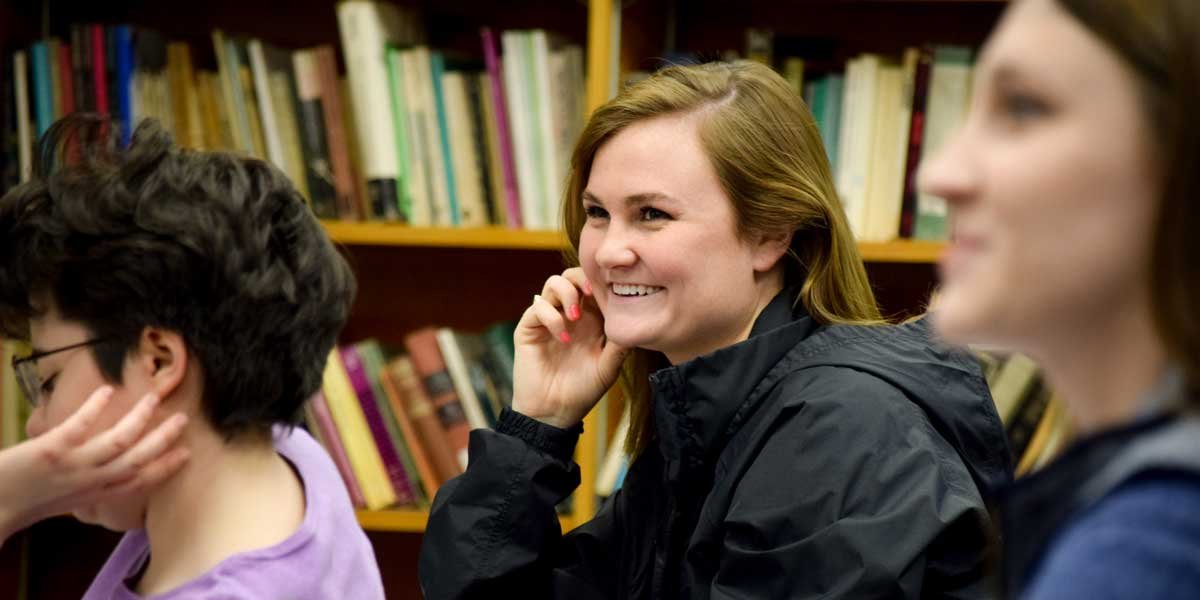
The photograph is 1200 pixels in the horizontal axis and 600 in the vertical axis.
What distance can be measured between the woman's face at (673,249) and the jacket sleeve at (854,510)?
22cm

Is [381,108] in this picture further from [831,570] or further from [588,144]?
[831,570]

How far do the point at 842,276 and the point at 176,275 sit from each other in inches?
28.9

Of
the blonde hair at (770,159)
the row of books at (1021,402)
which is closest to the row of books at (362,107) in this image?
the blonde hair at (770,159)

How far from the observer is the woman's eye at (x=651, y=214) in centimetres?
155

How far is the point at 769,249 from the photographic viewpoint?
1.56m

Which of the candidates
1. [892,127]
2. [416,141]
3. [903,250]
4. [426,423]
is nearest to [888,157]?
[892,127]

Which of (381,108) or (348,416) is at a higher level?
(381,108)

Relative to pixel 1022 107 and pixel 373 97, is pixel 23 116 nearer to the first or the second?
pixel 373 97

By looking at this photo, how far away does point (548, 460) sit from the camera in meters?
1.60

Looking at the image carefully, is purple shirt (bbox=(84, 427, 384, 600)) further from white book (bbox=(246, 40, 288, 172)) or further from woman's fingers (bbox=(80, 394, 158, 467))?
white book (bbox=(246, 40, 288, 172))

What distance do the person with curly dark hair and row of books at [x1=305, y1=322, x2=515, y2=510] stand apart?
106cm

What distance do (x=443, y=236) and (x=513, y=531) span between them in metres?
0.79

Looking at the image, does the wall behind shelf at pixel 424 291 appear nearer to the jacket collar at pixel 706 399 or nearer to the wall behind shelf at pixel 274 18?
the wall behind shelf at pixel 274 18

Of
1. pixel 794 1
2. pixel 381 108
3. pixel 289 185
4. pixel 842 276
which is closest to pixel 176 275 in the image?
pixel 289 185
